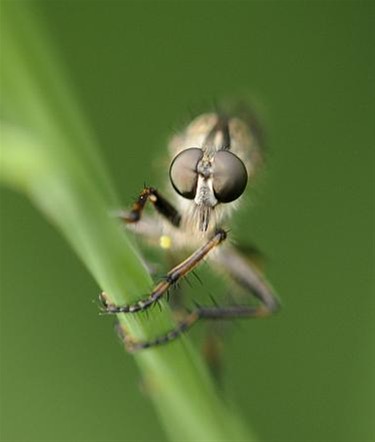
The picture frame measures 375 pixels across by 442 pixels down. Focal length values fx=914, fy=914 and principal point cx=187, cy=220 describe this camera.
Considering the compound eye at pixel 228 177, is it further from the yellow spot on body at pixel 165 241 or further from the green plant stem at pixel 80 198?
the green plant stem at pixel 80 198

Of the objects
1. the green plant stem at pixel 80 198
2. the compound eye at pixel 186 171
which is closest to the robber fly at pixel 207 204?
the compound eye at pixel 186 171

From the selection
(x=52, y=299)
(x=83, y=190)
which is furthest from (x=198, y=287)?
(x=83, y=190)

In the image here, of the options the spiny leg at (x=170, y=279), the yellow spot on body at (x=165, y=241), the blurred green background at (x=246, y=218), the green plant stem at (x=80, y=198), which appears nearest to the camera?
the green plant stem at (x=80, y=198)

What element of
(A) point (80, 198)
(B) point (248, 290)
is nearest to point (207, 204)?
(B) point (248, 290)

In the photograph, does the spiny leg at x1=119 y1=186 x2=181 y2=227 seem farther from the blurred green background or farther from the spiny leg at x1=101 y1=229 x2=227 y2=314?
the blurred green background

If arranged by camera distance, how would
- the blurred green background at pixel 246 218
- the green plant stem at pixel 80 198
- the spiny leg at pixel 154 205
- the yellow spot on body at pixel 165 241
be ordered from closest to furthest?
the green plant stem at pixel 80 198 < the spiny leg at pixel 154 205 < the yellow spot on body at pixel 165 241 < the blurred green background at pixel 246 218

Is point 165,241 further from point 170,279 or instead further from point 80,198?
point 80,198
